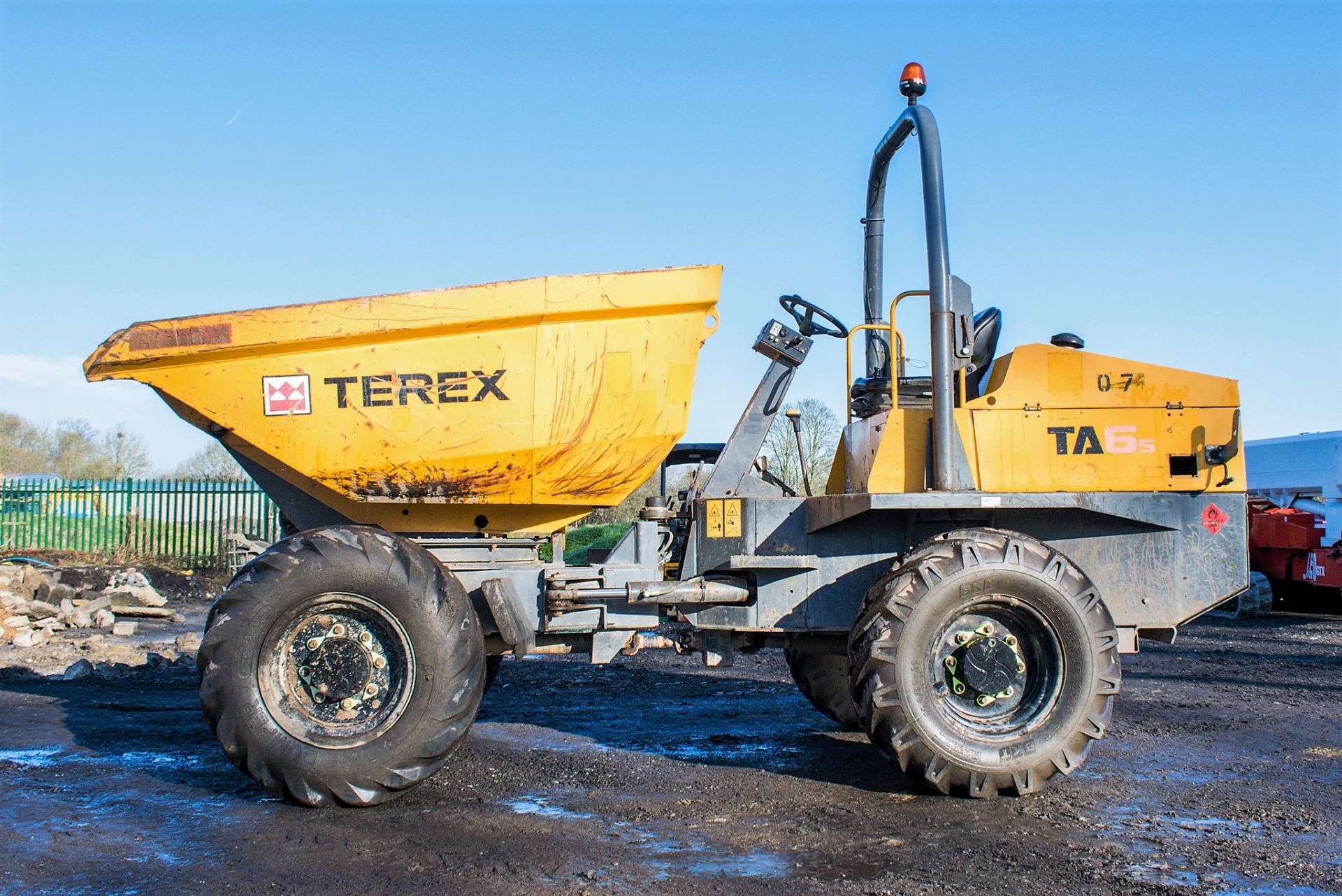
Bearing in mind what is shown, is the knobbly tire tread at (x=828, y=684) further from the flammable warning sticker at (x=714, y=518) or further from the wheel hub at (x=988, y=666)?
the wheel hub at (x=988, y=666)

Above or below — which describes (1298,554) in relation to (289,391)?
below

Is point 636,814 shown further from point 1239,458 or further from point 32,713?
point 32,713

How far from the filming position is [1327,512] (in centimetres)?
1532

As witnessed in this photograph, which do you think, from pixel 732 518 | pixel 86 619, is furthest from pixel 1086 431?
pixel 86 619

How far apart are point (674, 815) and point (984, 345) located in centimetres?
323

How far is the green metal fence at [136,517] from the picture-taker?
883 inches

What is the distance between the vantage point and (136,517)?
2270cm

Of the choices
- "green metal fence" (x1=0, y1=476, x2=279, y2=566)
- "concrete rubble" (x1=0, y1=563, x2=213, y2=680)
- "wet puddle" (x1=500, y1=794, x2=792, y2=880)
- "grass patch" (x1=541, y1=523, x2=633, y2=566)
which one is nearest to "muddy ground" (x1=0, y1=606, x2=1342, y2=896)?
"wet puddle" (x1=500, y1=794, x2=792, y2=880)

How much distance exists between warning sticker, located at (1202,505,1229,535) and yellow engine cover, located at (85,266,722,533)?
286cm

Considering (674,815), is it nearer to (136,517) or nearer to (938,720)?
(938,720)

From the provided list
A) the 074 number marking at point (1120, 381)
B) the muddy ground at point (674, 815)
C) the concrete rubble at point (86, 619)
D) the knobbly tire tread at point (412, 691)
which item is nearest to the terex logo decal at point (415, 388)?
the knobbly tire tread at point (412, 691)

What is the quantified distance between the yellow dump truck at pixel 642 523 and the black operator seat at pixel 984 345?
170mm

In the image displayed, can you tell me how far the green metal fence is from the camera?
22.4 metres

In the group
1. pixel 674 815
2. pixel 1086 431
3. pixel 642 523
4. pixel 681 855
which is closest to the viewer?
pixel 681 855
